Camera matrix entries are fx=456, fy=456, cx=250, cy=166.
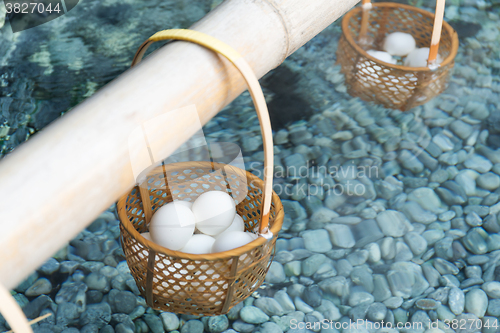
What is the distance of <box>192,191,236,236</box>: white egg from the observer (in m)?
1.09

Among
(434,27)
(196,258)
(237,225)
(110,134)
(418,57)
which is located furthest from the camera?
(418,57)

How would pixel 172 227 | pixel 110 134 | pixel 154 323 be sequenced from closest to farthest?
pixel 110 134, pixel 172 227, pixel 154 323

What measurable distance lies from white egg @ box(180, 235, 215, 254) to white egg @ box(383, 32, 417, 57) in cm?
117

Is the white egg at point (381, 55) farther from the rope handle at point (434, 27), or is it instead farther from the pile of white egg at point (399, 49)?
the rope handle at point (434, 27)

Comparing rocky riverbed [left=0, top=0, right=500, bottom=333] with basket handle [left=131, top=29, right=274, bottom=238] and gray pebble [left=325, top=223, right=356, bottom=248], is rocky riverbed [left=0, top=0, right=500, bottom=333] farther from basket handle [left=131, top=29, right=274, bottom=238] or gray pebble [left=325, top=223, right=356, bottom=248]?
basket handle [left=131, top=29, right=274, bottom=238]

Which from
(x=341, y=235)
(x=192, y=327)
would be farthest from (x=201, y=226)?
(x=341, y=235)

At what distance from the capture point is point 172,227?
1.04m

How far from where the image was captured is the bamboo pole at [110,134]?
0.63m

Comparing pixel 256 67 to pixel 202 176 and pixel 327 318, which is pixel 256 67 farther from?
pixel 327 318

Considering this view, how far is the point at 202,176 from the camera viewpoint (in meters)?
1.20

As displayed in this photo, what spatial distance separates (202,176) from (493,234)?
1.02 meters

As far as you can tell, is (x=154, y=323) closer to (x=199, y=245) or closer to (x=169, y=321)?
(x=169, y=321)

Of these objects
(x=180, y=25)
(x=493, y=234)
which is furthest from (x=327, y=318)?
(x=180, y=25)

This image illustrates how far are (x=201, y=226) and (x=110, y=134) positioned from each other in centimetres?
48
